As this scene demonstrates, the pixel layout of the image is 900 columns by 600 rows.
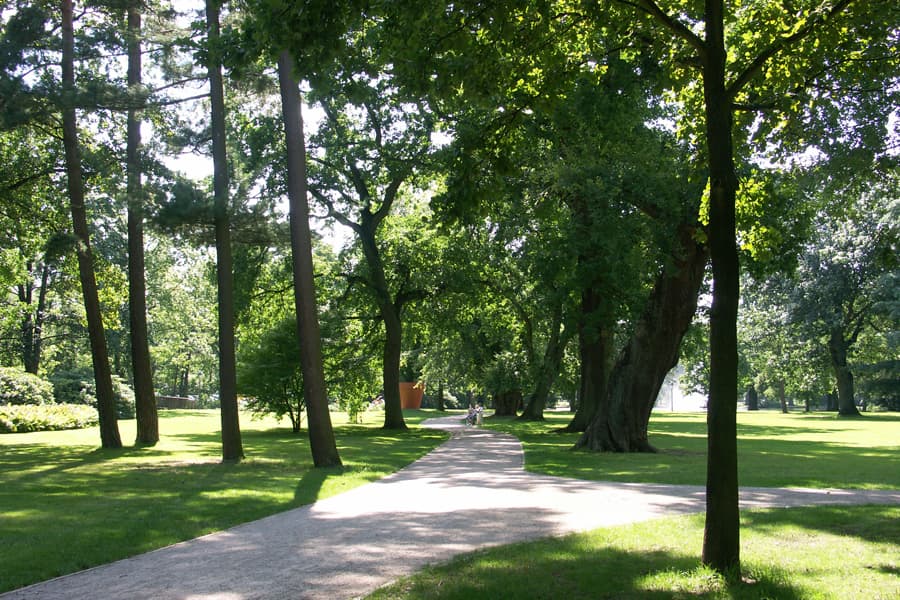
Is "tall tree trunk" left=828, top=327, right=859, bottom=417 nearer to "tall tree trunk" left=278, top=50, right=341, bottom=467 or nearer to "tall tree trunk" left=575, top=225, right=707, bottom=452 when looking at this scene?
"tall tree trunk" left=575, top=225, right=707, bottom=452

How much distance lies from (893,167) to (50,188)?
21326 millimetres

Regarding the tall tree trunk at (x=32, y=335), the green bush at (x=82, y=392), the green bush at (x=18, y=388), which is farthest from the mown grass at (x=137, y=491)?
the tall tree trunk at (x=32, y=335)

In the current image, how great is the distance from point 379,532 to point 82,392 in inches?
1415

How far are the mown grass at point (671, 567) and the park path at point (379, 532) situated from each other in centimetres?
54

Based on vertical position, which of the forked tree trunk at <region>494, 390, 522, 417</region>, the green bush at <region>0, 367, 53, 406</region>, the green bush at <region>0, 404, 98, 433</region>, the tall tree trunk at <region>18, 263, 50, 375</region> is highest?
the tall tree trunk at <region>18, 263, 50, 375</region>

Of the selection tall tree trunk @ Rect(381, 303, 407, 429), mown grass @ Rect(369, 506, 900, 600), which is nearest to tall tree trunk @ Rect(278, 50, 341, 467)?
Result: mown grass @ Rect(369, 506, 900, 600)

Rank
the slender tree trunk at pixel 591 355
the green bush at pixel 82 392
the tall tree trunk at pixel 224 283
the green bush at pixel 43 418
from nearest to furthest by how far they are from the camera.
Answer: the tall tree trunk at pixel 224 283
the slender tree trunk at pixel 591 355
the green bush at pixel 43 418
the green bush at pixel 82 392

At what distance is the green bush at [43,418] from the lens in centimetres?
2795

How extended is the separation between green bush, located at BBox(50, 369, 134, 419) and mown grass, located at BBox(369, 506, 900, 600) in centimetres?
3573

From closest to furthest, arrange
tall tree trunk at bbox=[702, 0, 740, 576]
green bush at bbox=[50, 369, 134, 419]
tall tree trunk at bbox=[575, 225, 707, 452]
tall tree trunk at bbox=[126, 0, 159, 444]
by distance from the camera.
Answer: tall tree trunk at bbox=[702, 0, 740, 576] < tall tree trunk at bbox=[575, 225, 707, 452] < tall tree trunk at bbox=[126, 0, 159, 444] < green bush at bbox=[50, 369, 134, 419]

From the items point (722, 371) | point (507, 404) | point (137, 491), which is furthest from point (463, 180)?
point (507, 404)

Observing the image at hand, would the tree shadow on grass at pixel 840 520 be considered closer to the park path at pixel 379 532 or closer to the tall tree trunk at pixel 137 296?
the park path at pixel 379 532

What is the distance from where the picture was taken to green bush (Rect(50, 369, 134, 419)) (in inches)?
1522

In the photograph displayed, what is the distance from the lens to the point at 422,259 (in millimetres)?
31359
